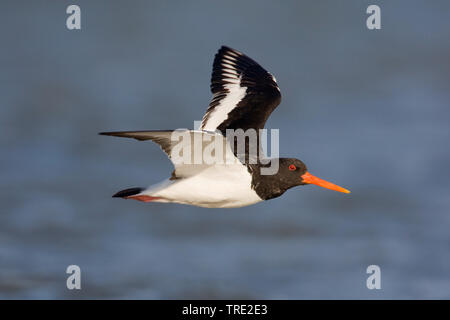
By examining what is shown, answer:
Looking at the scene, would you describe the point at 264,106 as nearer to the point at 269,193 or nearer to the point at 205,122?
the point at 205,122

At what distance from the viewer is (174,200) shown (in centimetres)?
810

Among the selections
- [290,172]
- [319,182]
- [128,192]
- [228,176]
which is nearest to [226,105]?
[290,172]

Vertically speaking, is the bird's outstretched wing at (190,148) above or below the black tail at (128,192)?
above

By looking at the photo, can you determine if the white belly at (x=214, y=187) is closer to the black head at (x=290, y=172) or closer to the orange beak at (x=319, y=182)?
the black head at (x=290, y=172)

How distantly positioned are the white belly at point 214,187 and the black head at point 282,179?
148 mm

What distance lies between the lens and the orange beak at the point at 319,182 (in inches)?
338

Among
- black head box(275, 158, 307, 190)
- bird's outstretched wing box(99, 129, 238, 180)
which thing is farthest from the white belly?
black head box(275, 158, 307, 190)

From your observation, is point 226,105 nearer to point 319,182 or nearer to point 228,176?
point 228,176

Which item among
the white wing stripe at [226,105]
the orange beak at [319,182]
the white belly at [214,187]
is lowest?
the white belly at [214,187]

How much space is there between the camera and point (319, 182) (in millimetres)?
8789

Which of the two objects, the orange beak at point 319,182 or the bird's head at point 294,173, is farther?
the orange beak at point 319,182

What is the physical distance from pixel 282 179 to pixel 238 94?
7.09 feet

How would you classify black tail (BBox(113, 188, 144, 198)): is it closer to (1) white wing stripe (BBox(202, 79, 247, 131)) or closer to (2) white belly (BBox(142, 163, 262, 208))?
(2) white belly (BBox(142, 163, 262, 208))

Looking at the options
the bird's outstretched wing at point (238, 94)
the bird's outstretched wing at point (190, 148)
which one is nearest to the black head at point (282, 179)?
the bird's outstretched wing at point (190, 148)
